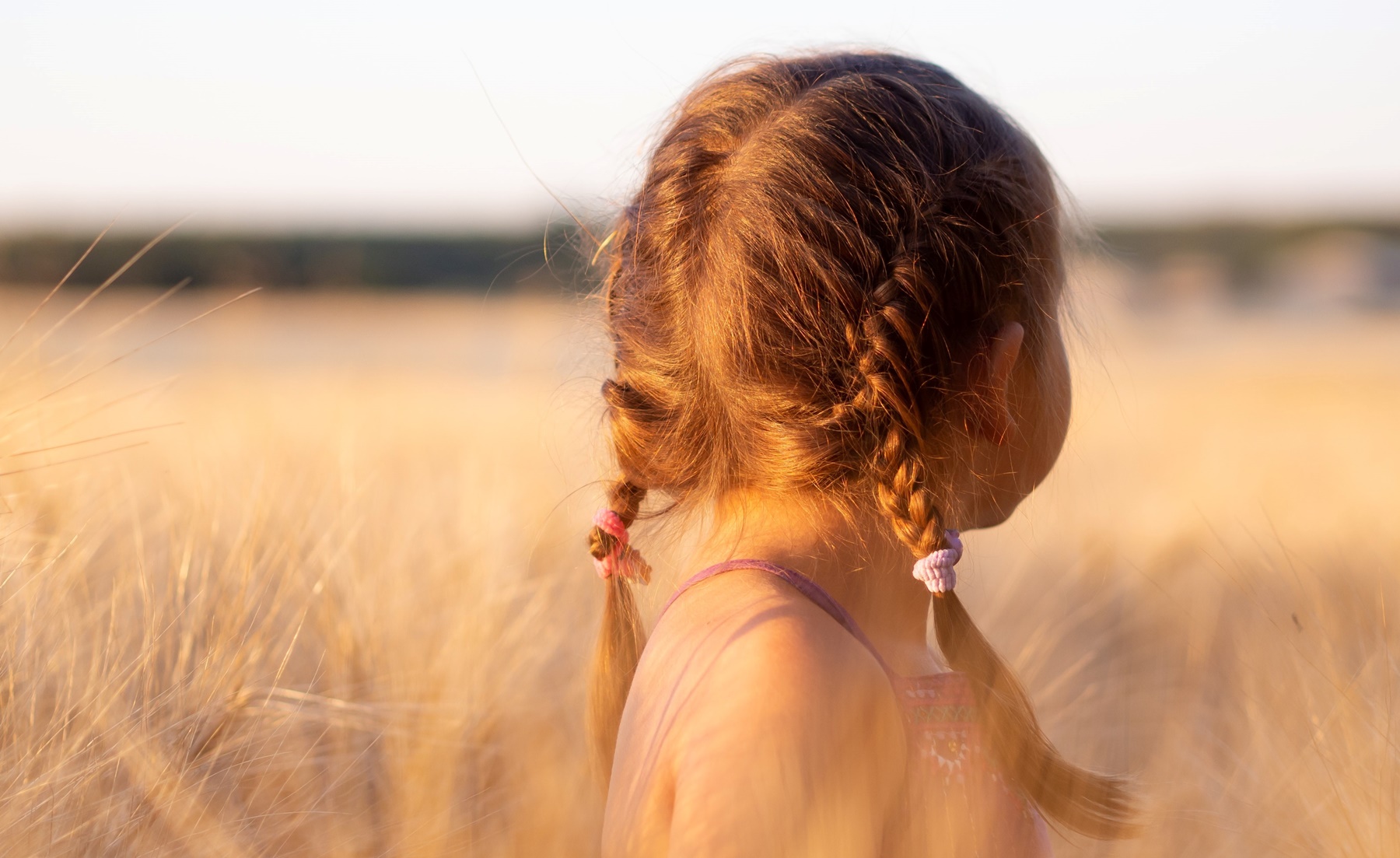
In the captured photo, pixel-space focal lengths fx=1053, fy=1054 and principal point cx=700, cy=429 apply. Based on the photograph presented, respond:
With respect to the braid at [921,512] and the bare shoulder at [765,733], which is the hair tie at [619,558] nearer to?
the bare shoulder at [765,733]

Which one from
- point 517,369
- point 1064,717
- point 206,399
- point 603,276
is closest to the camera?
point 603,276

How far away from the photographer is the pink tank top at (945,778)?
44.3 inches

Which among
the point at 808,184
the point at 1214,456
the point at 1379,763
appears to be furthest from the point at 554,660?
the point at 1214,456

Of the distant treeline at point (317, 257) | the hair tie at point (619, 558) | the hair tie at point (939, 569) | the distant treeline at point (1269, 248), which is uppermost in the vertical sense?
the hair tie at point (939, 569)

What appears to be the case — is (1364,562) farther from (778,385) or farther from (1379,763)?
(778,385)

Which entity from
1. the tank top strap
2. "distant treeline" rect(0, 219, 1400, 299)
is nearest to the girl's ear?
the tank top strap

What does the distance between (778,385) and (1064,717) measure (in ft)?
3.98

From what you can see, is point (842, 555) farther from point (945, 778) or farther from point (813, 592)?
point (945, 778)

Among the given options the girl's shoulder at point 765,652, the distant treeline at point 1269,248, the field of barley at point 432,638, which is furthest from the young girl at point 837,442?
the distant treeline at point 1269,248

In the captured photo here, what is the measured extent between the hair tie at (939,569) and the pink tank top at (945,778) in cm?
9

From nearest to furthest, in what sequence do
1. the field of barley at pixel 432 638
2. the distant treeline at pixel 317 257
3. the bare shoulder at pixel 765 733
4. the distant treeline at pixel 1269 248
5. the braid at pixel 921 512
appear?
the bare shoulder at pixel 765 733, the braid at pixel 921 512, the field of barley at pixel 432 638, the distant treeline at pixel 317 257, the distant treeline at pixel 1269 248

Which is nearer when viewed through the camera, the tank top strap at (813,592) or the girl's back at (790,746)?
the girl's back at (790,746)

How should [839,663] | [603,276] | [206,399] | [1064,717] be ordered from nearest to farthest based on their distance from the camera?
[839,663], [603,276], [1064,717], [206,399]

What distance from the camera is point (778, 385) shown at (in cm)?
118
